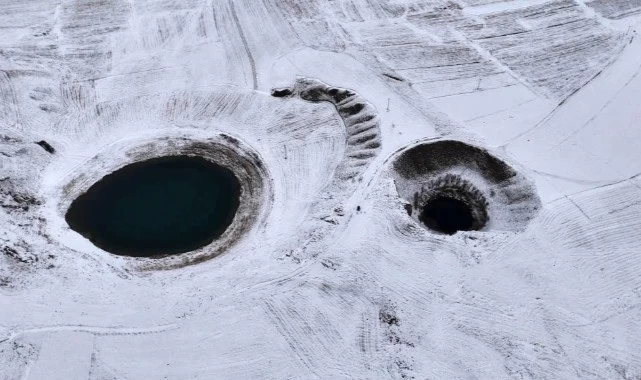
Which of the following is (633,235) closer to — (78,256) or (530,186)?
(530,186)

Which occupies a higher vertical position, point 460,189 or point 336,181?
point 336,181

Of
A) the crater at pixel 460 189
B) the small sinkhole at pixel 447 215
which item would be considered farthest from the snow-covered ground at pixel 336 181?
the small sinkhole at pixel 447 215

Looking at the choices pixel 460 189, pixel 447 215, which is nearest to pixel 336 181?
pixel 447 215

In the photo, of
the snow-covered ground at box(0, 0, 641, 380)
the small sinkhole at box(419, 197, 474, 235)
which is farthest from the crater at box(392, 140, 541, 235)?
the snow-covered ground at box(0, 0, 641, 380)

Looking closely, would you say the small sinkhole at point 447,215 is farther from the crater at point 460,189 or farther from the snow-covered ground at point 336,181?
the snow-covered ground at point 336,181

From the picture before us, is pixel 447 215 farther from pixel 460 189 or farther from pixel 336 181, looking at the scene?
pixel 336 181

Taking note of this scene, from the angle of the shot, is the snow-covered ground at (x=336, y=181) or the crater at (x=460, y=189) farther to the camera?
the crater at (x=460, y=189)
